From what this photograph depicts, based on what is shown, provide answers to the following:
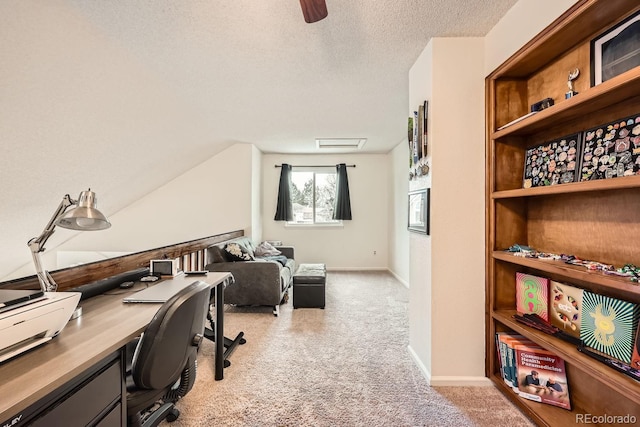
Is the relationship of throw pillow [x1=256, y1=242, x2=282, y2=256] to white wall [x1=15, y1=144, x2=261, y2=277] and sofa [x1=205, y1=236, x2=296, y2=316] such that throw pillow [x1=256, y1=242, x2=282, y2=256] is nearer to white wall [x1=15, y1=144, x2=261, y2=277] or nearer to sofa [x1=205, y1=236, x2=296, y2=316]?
white wall [x1=15, y1=144, x2=261, y2=277]

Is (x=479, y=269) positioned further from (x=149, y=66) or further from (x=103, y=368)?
(x=149, y=66)

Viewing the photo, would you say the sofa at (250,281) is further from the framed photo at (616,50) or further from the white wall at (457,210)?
Answer: the framed photo at (616,50)

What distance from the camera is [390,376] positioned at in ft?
6.85

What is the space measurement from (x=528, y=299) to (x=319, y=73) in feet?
7.45

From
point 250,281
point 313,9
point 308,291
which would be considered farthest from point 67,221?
point 308,291

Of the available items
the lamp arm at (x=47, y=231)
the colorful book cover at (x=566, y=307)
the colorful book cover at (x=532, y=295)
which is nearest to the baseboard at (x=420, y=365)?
the colorful book cover at (x=532, y=295)

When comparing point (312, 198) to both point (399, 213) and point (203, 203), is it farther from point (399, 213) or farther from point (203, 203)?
point (203, 203)

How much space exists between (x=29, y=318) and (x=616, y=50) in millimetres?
2501

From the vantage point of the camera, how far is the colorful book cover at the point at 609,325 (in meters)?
1.23

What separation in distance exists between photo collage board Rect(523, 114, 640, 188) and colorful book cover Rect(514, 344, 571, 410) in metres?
1.00

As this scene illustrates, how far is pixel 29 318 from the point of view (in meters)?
0.90

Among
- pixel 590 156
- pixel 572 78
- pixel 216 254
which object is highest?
pixel 572 78

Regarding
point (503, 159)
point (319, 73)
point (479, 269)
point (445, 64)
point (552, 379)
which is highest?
point (319, 73)

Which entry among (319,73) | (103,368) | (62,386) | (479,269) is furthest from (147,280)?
(479,269)
